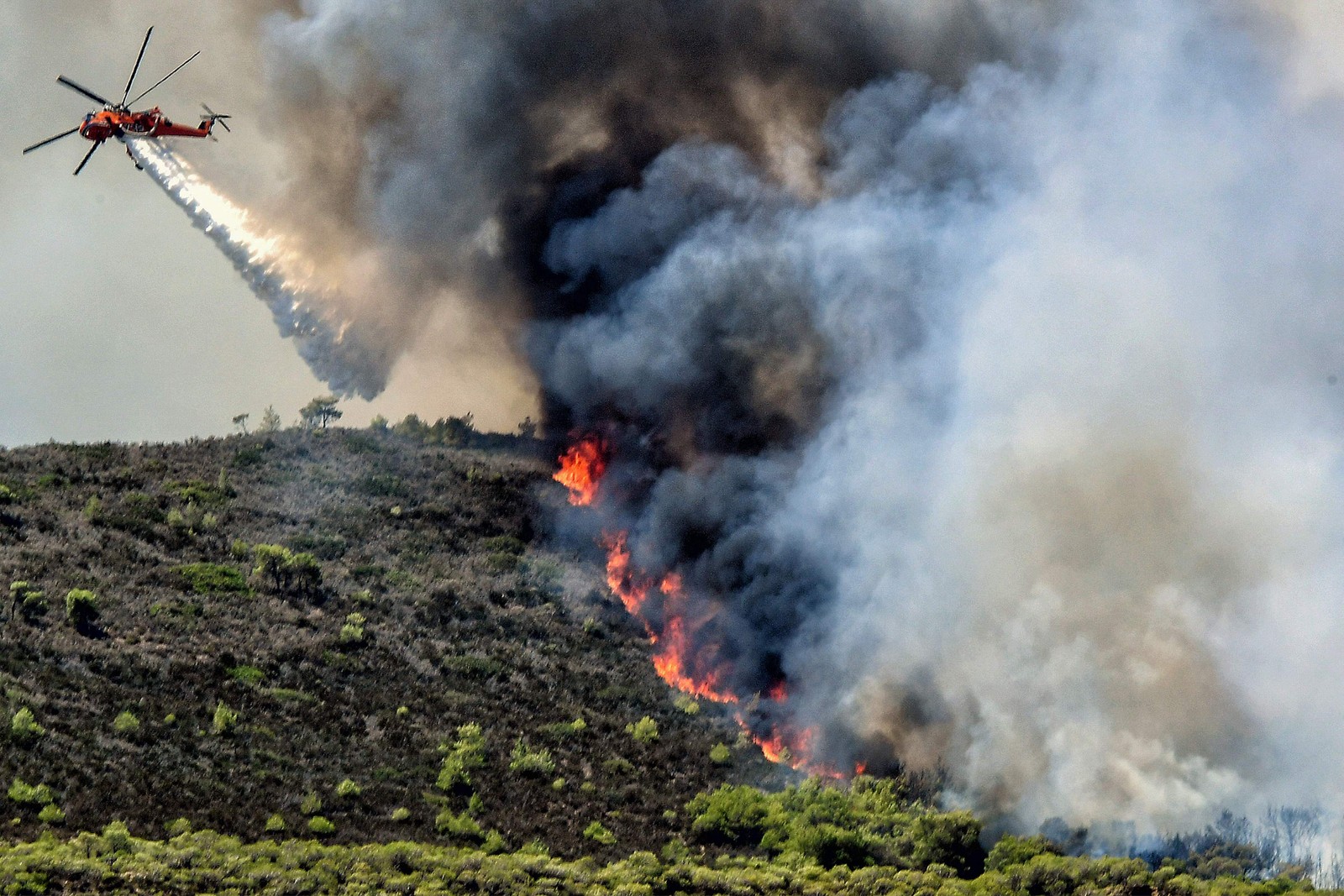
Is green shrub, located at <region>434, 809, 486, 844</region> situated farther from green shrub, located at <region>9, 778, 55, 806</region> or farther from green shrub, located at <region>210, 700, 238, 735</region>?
green shrub, located at <region>9, 778, 55, 806</region>

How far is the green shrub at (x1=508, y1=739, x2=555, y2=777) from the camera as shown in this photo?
74250 mm

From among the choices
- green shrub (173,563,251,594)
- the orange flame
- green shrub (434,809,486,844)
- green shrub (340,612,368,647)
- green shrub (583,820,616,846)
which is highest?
the orange flame

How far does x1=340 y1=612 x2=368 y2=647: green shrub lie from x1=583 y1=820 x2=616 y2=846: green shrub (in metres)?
18.2

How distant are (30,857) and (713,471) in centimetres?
4928

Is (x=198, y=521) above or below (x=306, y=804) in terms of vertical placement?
above

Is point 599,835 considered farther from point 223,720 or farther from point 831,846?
point 223,720

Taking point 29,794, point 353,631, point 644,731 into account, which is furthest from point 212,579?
point 29,794

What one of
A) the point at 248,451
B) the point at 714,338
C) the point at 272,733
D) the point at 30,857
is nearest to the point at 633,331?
the point at 714,338

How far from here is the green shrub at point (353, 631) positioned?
82500mm

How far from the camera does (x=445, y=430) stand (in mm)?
115438

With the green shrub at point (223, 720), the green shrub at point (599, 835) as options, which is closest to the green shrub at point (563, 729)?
the green shrub at point (599, 835)

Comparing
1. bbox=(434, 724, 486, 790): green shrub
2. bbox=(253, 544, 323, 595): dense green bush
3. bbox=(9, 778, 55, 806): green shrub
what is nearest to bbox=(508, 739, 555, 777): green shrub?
bbox=(434, 724, 486, 790): green shrub

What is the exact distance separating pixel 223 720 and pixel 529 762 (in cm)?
1315

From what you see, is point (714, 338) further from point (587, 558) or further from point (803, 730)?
point (803, 730)
